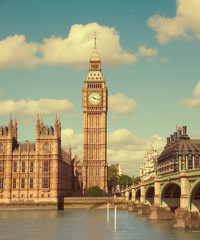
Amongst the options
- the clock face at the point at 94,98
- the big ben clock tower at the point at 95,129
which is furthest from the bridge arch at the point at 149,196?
the clock face at the point at 94,98

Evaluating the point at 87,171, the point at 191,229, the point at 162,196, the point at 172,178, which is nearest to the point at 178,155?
the point at 87,171

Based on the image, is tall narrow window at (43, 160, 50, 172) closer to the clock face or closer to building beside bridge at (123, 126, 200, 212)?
building beside bridge at (123, 126, 200, 212)

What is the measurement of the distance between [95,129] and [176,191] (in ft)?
329

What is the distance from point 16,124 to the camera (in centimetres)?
15250

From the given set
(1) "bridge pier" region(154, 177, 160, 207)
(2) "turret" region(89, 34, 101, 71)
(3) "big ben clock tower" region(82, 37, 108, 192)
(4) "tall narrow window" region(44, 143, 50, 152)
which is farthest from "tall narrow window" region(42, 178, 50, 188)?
(2) "turret" region(89, 34, 101, 71)

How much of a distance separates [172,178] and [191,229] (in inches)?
484

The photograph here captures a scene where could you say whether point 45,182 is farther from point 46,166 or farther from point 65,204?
point 65,204

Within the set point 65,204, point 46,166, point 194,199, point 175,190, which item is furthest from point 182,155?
point 194,199

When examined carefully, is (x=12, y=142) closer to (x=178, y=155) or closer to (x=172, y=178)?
(x=178, y=155)

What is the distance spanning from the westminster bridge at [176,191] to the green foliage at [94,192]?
51877 millimetres

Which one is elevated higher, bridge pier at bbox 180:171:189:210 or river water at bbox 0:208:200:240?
bridge pier at bbox 180:171:189:210

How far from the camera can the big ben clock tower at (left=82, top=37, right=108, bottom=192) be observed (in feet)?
582

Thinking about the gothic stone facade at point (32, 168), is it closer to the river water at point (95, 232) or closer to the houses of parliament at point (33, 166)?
the houses of parliament at point (33, 166)

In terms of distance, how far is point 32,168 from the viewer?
465ft
